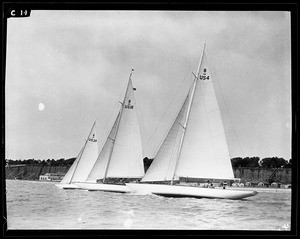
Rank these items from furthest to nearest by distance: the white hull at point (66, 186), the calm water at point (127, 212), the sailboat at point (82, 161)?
the sailboat at point (82, 161) → the white hull at point (66, 186) → the calm water at point (127, 212)

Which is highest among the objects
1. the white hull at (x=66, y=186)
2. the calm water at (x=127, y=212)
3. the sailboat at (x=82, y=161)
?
the sailboat at (x=82, y=161)

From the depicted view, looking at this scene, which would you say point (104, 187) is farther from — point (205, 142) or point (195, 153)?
point (205, 142)

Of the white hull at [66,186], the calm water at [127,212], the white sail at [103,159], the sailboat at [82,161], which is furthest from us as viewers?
the white sail at [103,159]

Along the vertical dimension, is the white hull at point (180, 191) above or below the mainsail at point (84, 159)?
below

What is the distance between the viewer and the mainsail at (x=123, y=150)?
3.52 m

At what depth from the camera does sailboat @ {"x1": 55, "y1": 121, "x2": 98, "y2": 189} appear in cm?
328

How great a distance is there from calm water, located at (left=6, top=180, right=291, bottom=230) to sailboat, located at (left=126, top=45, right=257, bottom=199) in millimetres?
166

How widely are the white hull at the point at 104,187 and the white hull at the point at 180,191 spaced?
85mm

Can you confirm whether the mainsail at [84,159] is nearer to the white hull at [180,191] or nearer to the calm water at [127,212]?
the calm water at [127,212]

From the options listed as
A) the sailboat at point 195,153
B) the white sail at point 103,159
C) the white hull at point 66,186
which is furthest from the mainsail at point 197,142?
the white hull at point 66,186

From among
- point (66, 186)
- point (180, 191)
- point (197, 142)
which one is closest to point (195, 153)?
point (197, 142)

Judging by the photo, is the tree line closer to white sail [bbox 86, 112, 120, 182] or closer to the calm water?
the calm water
